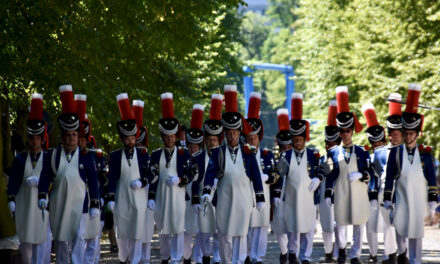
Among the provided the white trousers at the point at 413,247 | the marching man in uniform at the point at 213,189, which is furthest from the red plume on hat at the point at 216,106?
the white trousers at the point at 413,247

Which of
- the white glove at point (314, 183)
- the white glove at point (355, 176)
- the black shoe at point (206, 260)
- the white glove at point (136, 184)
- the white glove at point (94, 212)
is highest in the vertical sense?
the white glove at point (355, 176)

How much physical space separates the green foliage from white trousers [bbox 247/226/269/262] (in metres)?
3.17

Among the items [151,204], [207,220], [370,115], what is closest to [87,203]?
[151,204]

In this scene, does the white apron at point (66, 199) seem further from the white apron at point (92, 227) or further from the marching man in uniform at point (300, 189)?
the marching man in uniform at point (300, 189)

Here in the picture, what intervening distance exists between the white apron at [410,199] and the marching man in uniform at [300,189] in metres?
1.86

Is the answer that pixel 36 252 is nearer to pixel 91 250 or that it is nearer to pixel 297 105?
pixel 91 250

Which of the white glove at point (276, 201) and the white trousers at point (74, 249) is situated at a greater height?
the white glove at point (276, 201)

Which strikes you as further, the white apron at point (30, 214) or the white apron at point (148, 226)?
the white apron at point (148, 226)

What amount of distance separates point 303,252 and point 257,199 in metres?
2.12

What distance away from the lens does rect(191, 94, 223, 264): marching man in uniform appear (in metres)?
13.9

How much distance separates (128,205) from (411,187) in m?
3.96

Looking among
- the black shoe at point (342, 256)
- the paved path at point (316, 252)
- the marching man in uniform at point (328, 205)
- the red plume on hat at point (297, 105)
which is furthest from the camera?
the paved path at point (316, 252)

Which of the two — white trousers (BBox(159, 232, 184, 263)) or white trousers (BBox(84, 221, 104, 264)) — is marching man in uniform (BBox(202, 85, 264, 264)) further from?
white trousers (BBox(84, 221, 104, 264))

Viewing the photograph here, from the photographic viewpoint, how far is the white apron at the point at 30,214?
12.7 metres
